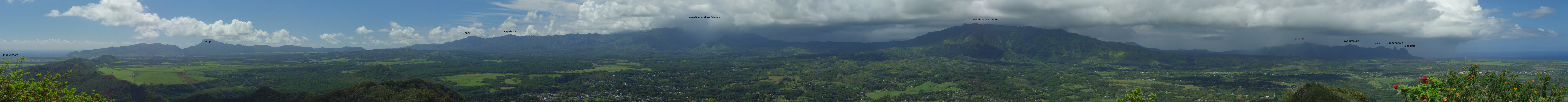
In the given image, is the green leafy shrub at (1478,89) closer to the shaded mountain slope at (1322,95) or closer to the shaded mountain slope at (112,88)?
the shaded mountain slope at (1322,95)

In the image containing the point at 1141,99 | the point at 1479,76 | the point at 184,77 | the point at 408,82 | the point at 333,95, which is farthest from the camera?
the point at 184,77

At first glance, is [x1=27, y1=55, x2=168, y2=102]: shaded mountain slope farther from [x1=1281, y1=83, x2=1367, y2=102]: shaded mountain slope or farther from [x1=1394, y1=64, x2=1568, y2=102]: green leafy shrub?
[x1=1281, y1=83, x2=1367, y2=102]: shaded mountain slope

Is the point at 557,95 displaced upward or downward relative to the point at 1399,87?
downward

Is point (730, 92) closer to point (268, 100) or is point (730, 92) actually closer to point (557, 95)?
point (557, 95)

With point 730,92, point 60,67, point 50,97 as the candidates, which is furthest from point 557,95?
point 60,67

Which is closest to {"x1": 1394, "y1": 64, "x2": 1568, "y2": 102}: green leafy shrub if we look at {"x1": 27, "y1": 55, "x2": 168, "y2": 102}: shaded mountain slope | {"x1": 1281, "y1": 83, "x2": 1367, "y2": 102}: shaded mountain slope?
{"x1": 1281, "y1": 83, "x2": 1367, "y2": 102}: shaded mountain slope

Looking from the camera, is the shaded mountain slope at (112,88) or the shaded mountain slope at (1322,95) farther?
the shaded mountain slope at (112,88)

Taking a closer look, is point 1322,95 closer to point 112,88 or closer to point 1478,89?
point 1478,89

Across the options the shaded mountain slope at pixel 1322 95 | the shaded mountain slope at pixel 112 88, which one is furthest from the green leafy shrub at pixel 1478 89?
the shaded mountain slope at pixel 112 88

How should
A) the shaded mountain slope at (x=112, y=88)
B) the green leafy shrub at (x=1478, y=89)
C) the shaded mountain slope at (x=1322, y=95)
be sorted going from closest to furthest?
the green leafy shrub at (x=1478, y=89), the shaded mountain slope at (x=1322, y=95), the shaded mountain slope at (x=112, y=88)

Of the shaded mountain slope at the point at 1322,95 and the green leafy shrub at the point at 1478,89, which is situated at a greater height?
the green leafy shrub at the point at 1478,89

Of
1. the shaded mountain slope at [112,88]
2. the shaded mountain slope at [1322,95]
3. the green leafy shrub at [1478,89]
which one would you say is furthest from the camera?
the shaded mountain slope at [112,88]
